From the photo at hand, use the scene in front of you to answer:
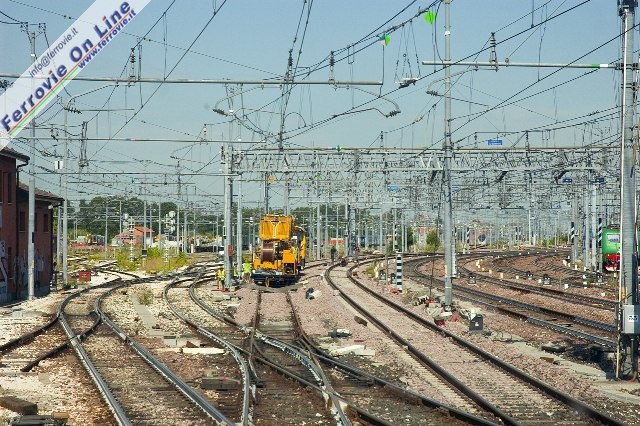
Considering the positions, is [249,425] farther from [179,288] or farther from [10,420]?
[179,288]

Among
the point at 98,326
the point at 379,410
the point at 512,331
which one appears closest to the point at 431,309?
the point at 512,331

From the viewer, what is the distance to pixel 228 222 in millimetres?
39062

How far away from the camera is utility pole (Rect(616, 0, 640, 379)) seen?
15.7m

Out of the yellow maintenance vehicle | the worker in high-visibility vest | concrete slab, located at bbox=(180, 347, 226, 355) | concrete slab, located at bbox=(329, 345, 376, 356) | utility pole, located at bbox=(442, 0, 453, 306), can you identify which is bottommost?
the worker in high-visibility vest

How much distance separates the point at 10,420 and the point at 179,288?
31.8 metres

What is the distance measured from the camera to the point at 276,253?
4462 centimetres

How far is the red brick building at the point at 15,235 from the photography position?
3569cm

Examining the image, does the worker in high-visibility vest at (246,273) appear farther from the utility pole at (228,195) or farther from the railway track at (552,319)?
the railway track at (552,319)

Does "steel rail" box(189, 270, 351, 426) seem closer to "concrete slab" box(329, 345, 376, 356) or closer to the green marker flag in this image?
"concrete slab" box(329, 345, 376, 356)

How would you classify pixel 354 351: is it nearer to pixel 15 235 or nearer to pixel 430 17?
pixel 430 17

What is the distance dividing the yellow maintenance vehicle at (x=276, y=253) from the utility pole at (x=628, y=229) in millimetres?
28304

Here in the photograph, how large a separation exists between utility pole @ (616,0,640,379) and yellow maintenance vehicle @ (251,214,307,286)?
28304 millimetres

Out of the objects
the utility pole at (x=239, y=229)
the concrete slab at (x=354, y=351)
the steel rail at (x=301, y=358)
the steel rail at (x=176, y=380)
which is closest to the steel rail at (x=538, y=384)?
the concrete slab at (x=354, y=351)

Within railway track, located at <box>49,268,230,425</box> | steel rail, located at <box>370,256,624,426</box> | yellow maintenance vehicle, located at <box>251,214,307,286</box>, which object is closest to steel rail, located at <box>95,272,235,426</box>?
railway track, located at <box>49,268,230,425</box>
